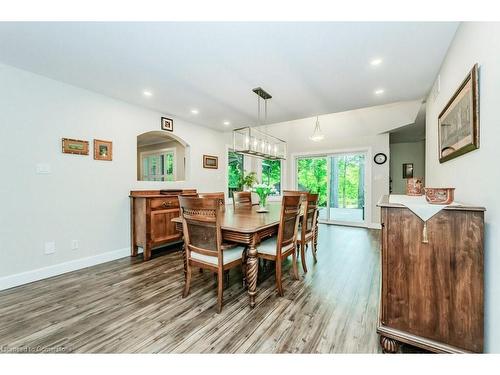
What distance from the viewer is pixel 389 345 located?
4.43ft

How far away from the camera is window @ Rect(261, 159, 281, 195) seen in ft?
21.9

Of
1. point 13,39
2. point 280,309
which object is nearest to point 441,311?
point 280,309

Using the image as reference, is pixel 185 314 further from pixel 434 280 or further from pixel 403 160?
pixel 403 160

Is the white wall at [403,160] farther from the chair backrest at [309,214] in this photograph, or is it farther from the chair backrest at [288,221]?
the chair backrest at [288,221]

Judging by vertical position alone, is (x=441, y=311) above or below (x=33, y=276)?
above

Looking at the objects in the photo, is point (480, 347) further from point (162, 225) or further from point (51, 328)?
point (162, 225)

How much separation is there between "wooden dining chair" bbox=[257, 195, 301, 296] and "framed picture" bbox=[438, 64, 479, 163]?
128 cm

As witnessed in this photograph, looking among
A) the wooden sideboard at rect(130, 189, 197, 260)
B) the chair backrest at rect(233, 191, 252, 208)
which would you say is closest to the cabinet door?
the wooden sideboard at rect(130, 189, 197, 260)

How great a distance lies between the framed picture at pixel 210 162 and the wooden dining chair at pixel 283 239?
2839mm

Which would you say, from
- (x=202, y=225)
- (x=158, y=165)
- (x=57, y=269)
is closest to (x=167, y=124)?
(x=158, y=165)

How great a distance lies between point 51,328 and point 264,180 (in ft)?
18.4

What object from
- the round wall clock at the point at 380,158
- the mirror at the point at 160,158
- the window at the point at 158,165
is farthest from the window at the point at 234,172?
the round wall clock at the point at 380,158

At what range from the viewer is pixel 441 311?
4.00 feet

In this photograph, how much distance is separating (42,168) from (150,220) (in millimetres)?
1366
